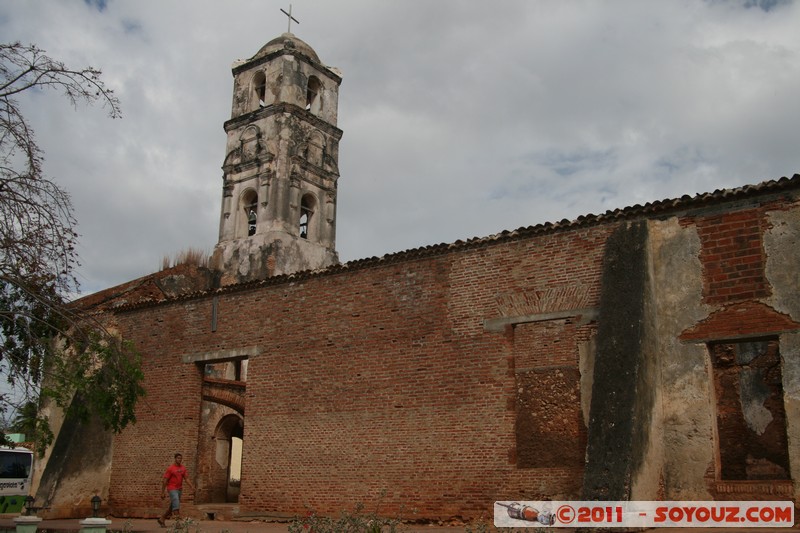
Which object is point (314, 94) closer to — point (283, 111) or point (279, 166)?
point (283, 111)

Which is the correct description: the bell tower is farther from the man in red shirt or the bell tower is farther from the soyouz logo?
the soyouz logo

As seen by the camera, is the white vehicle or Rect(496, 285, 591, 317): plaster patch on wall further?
the white vehicle

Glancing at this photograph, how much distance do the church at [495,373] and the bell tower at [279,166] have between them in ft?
21.1

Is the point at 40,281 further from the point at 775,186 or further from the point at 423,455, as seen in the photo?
the point at 775,186

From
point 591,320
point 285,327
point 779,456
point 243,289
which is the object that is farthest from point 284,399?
point 779,456

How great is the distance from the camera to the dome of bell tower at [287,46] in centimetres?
2742

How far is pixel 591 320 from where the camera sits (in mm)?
11258

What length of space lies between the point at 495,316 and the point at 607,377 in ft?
8.10

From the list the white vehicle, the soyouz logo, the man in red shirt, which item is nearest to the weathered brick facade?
the soyouz logo

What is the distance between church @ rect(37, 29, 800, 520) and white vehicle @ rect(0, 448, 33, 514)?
3.18m

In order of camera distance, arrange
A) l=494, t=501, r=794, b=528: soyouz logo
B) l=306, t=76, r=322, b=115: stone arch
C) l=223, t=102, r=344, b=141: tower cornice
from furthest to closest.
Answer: l=306, t=76, r=322, b=115: stone arch, l=223, t=102, r=344, b=141: tower cornice, l=494, t=501, r=794, b=528: soyouz logo

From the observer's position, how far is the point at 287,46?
2727 cm

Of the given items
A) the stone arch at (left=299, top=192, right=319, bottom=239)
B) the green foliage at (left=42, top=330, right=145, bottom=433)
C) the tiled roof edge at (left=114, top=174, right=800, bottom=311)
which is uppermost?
the stone arch at (left=299, top=192, right=319, bottom=239)

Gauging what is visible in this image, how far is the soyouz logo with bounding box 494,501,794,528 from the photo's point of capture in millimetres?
9094
